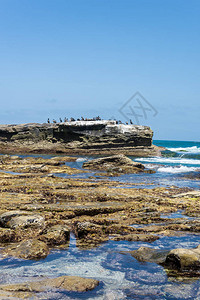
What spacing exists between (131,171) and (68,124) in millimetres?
37841

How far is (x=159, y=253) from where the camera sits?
7.75 m

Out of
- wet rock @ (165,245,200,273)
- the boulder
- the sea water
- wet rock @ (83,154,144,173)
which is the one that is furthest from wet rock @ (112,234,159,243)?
wet rock @ (83,154,144,173)

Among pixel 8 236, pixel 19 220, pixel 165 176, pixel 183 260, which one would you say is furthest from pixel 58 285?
pixel 165 176

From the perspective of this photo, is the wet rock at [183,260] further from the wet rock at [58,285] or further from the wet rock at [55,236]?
the wet rock at [55,236]

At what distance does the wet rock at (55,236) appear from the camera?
848cm

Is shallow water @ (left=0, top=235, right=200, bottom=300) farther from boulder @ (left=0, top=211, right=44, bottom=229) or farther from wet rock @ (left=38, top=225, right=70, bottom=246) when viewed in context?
boulder @ (left=0, top=211, right=44, bottom=229)

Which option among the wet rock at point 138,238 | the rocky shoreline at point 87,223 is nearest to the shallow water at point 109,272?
the rocky shoreline at point 87,223

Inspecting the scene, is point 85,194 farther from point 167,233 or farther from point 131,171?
point 131,171

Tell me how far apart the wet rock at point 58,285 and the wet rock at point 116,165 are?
25396 mm

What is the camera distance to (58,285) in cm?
589

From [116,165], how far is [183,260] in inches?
1104

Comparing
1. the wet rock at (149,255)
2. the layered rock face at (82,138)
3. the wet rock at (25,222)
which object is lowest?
the wet rock at (149,255)

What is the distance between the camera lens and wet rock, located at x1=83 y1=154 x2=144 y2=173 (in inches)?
1256

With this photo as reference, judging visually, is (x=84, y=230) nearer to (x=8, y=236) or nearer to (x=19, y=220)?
(x=19, y=220)
